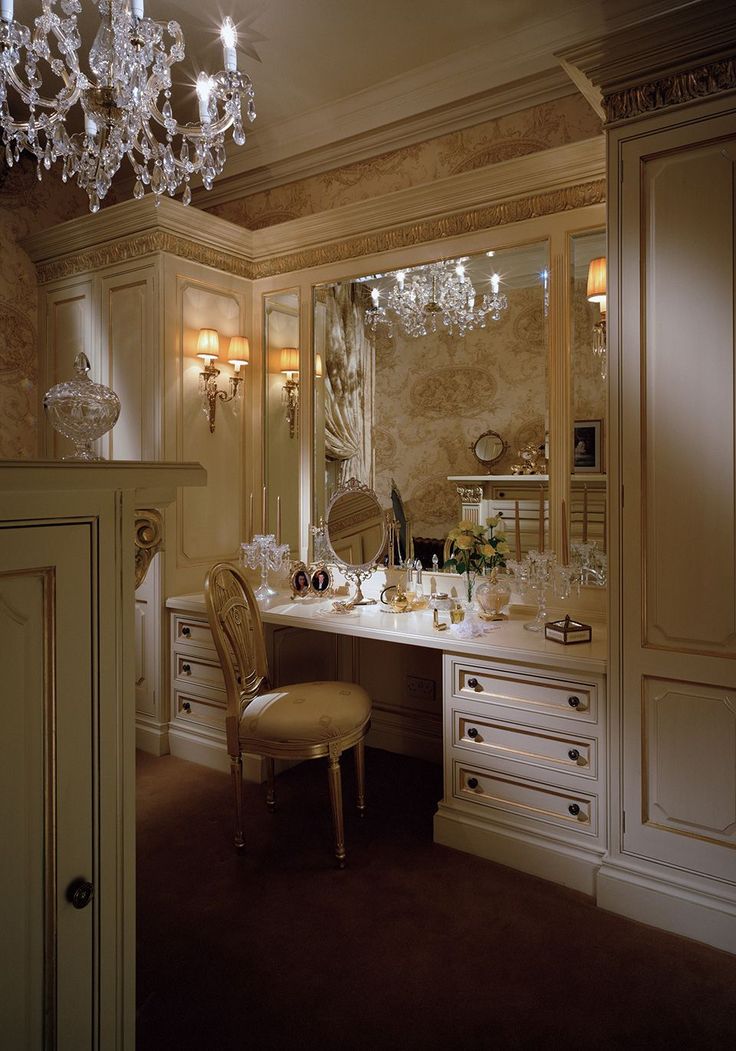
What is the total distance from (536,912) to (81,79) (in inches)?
116

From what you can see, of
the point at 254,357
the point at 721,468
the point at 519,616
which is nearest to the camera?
the point at 721,468

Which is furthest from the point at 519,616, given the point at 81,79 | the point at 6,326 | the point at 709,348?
the point at 6,326

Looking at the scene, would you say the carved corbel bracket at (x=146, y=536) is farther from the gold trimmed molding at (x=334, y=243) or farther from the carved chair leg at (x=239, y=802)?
the gold trimmed molding at (x=334, y=243)

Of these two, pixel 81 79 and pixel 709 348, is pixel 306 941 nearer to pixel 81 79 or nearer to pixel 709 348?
pixel 709 348

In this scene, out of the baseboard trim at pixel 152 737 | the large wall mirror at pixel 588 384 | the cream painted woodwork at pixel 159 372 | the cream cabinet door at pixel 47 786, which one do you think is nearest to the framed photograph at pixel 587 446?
the large wall mirror at pixel 588 384

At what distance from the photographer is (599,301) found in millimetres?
2637

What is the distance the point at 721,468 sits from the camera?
1.91 meters

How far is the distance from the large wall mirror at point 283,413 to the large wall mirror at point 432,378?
15 centimetres

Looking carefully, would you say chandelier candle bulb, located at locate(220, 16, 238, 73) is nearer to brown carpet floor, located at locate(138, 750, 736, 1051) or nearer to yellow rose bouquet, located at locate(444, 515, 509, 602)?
yellow rose bouquet, located at locate(444, 515, 509, 602)

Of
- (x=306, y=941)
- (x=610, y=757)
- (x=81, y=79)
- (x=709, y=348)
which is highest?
(x=81, y=79)

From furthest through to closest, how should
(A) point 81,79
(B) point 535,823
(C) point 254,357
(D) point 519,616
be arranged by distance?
(C) point 254,357, (D) point 519,616, (B) point 535,823, (A) point 81,79

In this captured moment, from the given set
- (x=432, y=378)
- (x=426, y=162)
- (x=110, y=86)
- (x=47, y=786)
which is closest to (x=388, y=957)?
(x=47, y=786)

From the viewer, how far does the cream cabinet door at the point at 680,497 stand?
1911mm

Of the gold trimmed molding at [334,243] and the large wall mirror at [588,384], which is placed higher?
the gold trimmed molding at [334,243]
